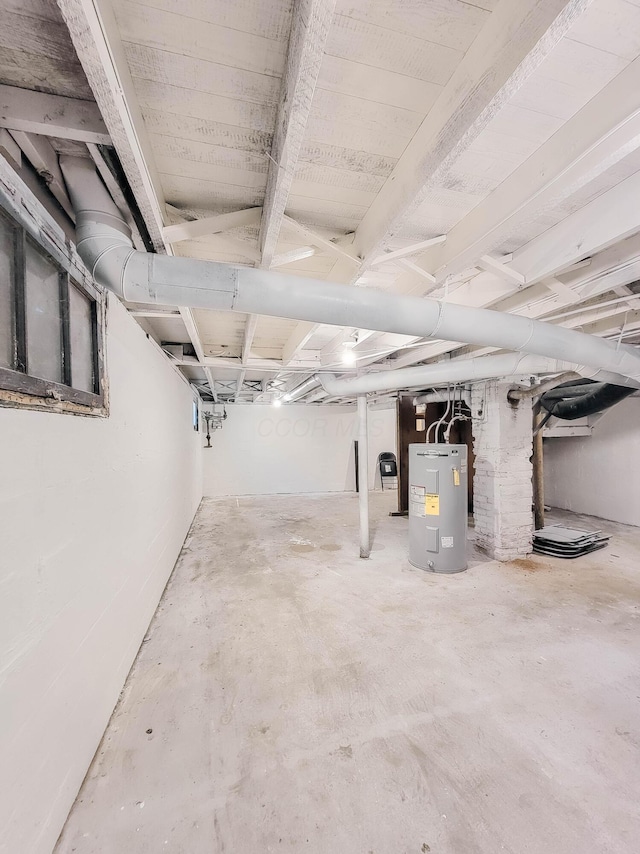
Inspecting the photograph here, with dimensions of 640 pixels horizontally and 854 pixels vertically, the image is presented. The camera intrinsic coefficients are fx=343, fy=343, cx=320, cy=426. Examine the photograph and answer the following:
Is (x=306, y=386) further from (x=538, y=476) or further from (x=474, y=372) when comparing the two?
(x=538, y=476)

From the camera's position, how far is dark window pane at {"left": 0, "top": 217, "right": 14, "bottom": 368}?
0.94 m

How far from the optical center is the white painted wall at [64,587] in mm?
951

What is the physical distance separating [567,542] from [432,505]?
5.82 ft

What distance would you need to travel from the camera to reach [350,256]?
1479 millimetres

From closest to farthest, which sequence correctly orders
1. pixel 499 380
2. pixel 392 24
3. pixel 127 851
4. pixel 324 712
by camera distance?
pixel 392 24 < pixel 127 851 < pixel 324 712 < pixel 499 380

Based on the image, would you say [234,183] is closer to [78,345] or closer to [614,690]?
[78,345]

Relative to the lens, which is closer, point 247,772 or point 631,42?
point 631,42

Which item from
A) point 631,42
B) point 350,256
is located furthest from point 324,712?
point 631,42

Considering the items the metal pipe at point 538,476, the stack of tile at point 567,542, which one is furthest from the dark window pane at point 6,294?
the metal pipe at point 538,476

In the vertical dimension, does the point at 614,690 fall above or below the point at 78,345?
below

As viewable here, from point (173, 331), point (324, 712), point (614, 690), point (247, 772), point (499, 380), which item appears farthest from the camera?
point (499, 380)

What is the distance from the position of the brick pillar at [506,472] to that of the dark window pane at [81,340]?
3.57 metres

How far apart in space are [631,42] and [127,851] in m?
2.68

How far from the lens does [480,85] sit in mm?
766
